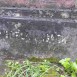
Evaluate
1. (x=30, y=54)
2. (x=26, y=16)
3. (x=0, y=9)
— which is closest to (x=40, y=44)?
(x=30, y=54)

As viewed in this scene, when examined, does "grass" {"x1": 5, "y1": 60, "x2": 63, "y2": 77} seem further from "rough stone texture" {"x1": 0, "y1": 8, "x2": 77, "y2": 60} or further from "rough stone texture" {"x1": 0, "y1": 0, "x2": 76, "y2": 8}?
"rough stone texture" {"x1": 0, "y1": 0, "x2": 76, "y2": 8}

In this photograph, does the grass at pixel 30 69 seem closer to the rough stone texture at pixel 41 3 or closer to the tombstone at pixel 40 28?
the tombstone at pixel 40 28

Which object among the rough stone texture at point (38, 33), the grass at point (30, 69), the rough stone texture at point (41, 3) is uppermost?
the rough stone texture at point (41, 3)

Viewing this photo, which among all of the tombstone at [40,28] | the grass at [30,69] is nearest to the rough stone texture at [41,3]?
the tombstone at [40,28]

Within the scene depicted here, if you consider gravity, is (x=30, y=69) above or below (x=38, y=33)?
below

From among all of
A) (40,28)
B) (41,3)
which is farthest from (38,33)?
(41,3)

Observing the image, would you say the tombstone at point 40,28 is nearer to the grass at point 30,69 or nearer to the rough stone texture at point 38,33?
the rough stone texture at point 38,33

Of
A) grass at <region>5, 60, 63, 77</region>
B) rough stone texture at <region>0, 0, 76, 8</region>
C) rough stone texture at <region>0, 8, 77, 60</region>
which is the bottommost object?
grass at <region>5, 60, 63, 77</region>

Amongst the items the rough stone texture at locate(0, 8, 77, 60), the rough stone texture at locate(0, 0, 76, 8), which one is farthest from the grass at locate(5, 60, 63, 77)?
the rough stone texture at locate(0, 0, 76, 8)

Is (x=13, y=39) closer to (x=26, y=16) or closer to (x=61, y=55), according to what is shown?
(x=26, y=16)

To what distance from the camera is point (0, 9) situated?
12.0ft

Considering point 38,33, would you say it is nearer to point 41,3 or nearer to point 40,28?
point 40,28

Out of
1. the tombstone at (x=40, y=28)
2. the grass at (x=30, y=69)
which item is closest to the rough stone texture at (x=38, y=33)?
the tombstone at (x=40, y=28)

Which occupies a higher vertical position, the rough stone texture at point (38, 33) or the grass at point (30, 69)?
the rough stone texture at point (38, 33)
